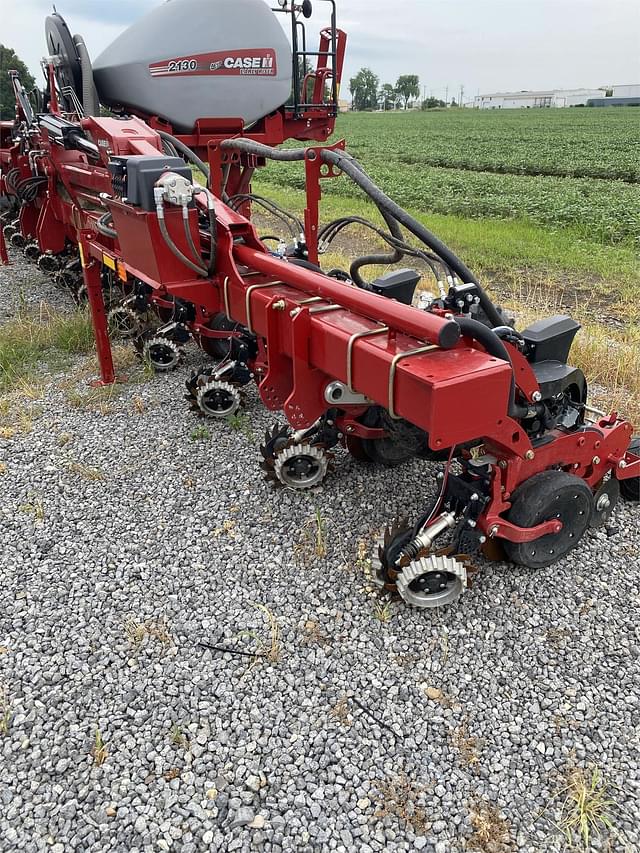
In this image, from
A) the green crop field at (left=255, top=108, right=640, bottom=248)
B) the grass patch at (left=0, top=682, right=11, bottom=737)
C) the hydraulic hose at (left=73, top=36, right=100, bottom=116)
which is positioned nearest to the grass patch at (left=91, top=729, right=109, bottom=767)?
the grass patch at (left=0, top=682, right=11, bottom=737)

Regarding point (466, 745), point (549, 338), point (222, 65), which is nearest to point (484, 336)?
point (549, 338)

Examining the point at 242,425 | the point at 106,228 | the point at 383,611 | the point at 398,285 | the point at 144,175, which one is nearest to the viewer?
the point at 383,611

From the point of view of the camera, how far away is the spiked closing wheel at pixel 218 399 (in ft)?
14.4

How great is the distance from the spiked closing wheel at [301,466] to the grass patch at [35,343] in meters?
2.55

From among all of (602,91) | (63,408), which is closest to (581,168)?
(63,408)

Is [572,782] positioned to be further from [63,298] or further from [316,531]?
[63,298]

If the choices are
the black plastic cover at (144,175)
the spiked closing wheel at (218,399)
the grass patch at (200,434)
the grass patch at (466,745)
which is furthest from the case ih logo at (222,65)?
the grass patch at (466,745)

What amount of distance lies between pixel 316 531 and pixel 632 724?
5.20ft

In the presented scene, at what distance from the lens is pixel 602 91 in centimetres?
12712

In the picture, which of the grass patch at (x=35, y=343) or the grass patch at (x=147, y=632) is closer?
the grass patch at (x=147, y=632)

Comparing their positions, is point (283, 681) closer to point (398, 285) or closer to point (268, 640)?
point (268, 640)

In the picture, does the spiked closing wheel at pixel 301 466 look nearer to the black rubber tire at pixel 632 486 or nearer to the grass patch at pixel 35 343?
the black rubber tire at pixel 632 486

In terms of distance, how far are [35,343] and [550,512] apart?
4743 mm

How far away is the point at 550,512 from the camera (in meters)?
2.84
